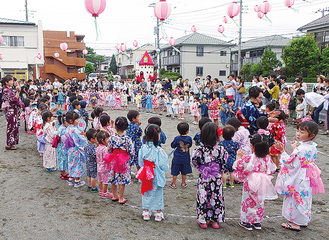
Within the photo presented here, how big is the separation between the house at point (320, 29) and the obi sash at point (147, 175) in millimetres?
25071

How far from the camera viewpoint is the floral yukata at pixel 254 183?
11.4 feet

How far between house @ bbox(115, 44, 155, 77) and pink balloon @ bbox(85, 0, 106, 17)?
42.6m

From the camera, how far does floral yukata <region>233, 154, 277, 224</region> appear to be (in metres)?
3.46

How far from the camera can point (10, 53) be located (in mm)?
27438

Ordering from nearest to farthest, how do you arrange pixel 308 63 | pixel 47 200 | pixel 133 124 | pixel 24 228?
pixel 24 228 < pixel 47 200 < pixel 133 124 < pixel 308 63

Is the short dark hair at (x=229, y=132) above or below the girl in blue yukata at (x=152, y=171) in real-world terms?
above

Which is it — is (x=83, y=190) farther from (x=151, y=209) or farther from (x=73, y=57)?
(x=73, y=57)

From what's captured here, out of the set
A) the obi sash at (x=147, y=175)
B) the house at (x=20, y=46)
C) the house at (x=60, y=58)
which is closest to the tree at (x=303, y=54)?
the obi sash at (x=147, y=175)

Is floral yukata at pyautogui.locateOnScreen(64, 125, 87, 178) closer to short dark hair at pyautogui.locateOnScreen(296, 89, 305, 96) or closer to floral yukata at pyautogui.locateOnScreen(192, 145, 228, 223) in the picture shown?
floral yukata at pyautogui.locateOnScreen(192, 145, 228, 223)

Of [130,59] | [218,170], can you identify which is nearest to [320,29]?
[218,170]

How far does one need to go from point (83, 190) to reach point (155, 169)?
192cm

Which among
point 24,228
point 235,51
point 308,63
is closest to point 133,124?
point 24,228

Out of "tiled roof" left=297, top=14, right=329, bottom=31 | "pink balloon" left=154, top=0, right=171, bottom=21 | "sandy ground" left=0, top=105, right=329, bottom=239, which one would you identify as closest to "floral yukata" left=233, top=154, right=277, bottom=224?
"sandy ground" left=0, top=105, right=329, bottom=239

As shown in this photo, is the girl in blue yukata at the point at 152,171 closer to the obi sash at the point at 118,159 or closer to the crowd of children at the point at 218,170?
the crowd of children at the point at 218,170
